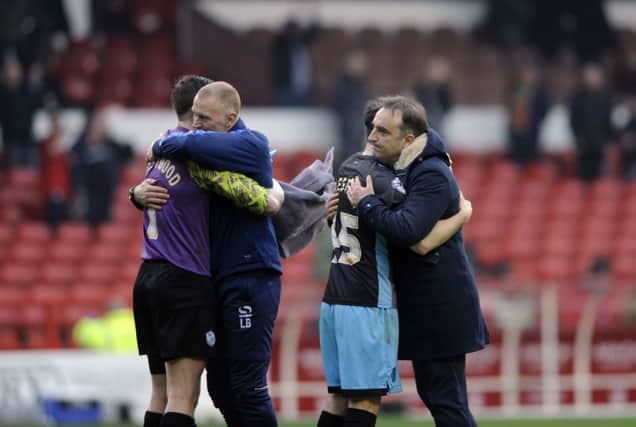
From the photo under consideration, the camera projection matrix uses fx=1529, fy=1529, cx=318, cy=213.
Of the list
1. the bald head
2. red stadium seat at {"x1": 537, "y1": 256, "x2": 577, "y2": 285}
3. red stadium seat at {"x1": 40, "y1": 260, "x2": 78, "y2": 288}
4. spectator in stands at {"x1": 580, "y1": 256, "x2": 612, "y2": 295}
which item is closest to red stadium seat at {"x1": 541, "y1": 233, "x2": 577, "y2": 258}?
red stadium seat at {"x1": 537, "y1": 256, "x2": 577, "y2": 285}

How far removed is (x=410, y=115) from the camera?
279 inches

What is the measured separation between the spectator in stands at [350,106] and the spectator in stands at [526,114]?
6.85ft

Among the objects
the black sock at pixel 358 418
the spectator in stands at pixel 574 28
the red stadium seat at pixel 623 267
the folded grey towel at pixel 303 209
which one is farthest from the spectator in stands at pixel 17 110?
the black sock at pixel 358 418

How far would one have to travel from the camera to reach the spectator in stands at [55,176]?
58.5 feet

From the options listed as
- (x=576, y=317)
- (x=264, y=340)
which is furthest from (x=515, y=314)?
(x=264, y=340)

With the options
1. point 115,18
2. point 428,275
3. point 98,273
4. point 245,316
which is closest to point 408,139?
point 428,275

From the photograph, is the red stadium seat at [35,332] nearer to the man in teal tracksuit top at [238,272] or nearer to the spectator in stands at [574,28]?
the man in teal tracksuit top at [238,272]

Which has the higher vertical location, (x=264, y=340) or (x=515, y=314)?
(x=264, y=340)

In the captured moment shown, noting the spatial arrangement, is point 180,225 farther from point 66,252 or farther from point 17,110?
point 17,110

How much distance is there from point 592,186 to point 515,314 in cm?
592

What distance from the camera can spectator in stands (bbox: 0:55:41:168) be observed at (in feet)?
59.3

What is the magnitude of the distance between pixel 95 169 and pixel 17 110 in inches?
52.4

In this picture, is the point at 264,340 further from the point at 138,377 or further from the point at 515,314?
the point at 515,314

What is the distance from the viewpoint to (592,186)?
66.0 feet
